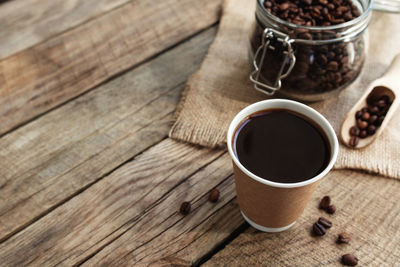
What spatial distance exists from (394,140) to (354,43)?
0.27m

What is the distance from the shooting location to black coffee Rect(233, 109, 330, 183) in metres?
0.80

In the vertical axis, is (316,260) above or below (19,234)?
below

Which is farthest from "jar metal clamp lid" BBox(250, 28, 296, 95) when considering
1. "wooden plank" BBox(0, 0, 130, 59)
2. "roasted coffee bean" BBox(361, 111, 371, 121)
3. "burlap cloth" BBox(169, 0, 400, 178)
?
"wooden plank" BBox(0, 0, 130, 59)

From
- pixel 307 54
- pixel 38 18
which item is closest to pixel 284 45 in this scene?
pixel 307 54

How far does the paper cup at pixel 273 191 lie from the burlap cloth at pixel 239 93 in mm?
217

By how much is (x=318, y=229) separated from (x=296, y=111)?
26cm

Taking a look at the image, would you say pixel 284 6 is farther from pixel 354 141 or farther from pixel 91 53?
pixel 91 53

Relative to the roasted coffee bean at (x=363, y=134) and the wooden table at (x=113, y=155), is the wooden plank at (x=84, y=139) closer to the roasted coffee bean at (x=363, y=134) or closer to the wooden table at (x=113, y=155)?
the wooden table at (x=113, y=155)

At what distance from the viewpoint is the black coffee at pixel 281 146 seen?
796mm

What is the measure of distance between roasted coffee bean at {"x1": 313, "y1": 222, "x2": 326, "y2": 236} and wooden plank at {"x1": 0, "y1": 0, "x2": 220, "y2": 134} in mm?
711

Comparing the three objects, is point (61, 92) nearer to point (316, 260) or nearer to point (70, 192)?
point (70, 192)

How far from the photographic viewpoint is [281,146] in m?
0.83

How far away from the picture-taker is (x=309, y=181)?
73 centimetres

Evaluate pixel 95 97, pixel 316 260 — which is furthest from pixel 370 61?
pixel 95 97
